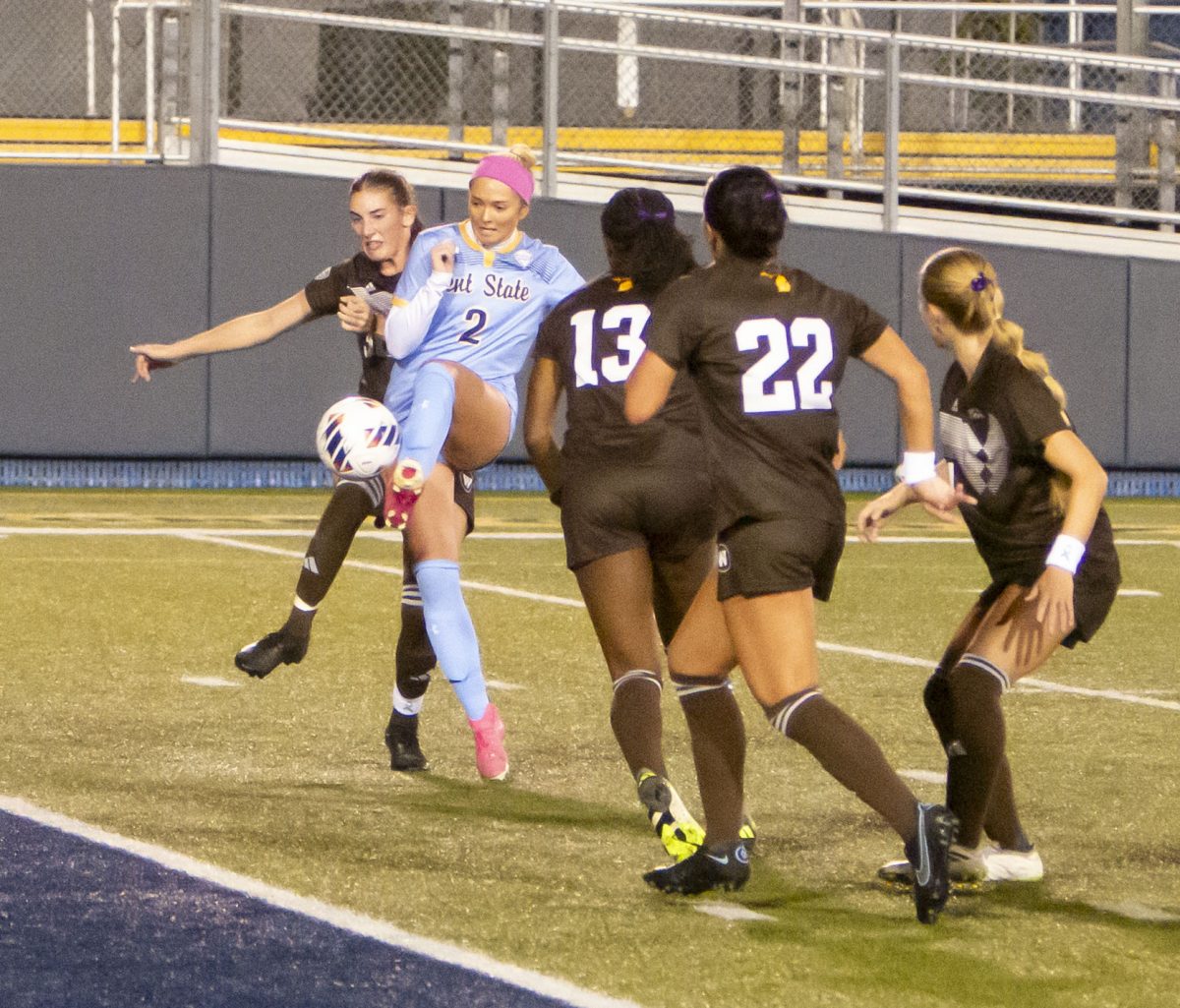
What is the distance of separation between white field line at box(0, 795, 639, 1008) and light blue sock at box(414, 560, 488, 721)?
119 cm

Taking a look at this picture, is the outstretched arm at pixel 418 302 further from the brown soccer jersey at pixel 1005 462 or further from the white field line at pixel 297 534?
the white field line at pixel 297 534

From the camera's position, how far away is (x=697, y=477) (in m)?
6.27

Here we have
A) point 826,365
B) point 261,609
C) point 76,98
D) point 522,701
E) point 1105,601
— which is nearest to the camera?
point 826,365

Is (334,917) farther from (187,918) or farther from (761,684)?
(761,684)

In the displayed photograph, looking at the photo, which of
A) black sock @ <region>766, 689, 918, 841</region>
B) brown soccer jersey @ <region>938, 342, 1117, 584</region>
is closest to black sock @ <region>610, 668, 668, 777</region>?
black sock @ <region>766, 689, 918, 841</region>

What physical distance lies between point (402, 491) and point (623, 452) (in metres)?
0.88

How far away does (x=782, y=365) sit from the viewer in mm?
5242

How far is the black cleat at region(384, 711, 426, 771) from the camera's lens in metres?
7.37

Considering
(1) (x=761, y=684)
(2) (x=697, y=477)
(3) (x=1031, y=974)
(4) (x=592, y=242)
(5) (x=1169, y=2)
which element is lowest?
(3) (x=1031, y=974)

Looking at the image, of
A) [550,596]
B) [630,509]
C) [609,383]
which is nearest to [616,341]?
[609,383]

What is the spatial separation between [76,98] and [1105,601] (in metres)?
13.8

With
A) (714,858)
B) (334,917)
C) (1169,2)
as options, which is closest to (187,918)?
(334,917)

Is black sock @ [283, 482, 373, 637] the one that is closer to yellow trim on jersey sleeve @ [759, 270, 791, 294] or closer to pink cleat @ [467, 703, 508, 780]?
pink cleat @ [467, 703, 508, 780]

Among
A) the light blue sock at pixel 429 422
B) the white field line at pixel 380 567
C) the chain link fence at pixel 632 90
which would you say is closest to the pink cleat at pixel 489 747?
the light blue sock at pixel 429 422
